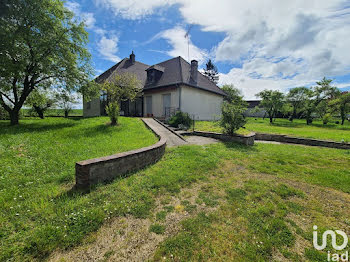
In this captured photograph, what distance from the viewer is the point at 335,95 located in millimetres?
25016

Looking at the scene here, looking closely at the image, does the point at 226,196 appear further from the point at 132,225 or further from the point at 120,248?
the point at 120,248

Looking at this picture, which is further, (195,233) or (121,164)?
(121,164)

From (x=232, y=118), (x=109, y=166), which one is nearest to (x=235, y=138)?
(x=232, y=118)

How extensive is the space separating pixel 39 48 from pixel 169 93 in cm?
938

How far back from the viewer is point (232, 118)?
7754mm

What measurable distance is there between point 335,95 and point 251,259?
36396 mm

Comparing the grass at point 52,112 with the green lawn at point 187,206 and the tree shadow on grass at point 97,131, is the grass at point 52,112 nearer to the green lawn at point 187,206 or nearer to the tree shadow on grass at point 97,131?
the tree shadow on grass at point 97,131

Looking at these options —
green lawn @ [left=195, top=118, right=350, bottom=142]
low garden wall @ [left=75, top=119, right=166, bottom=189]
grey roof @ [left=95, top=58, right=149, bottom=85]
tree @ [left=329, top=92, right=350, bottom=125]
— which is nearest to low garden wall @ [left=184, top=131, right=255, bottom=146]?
green lawn @ [left=195, top=118, right=350, bottom=142]

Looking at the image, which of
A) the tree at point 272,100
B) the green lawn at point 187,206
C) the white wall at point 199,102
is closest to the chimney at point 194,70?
the white wall at point 199,102

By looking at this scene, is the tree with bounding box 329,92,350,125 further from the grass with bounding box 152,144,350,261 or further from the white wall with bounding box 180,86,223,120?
the grass with bounding box 152,144,350,261

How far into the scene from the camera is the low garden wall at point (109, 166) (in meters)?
2.84

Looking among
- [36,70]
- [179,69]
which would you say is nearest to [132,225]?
[36,70]

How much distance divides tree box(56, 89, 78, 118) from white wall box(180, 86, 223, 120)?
8.92m

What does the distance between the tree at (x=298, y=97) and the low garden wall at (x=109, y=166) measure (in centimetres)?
3083
